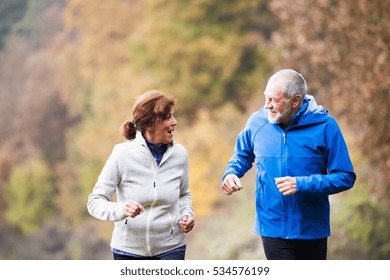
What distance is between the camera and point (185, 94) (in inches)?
661

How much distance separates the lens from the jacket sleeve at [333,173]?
445 cm

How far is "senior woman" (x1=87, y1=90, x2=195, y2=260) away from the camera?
4.55m

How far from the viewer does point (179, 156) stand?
4.67 m

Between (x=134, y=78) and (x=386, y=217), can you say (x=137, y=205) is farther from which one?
(x=134, y=78)

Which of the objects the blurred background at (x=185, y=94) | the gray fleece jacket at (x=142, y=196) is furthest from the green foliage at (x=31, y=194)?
the gray fleece jacket at (x=142, y=196)

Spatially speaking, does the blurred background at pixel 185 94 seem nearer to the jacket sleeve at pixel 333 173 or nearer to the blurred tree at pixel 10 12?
the blurred tree at pixel 10 12

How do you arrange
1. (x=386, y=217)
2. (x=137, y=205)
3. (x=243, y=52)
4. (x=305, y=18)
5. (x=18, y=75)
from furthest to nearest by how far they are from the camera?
(x=18, y=75) → (x=243, y=52) → (x=305, y=18) → (x=386, y=217) → (x=137, y=205)

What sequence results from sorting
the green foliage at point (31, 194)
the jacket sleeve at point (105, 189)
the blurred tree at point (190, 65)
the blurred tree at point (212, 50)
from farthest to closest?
the green foliage at point (31, 194) → the blurred tree at point (212, 50) → the blurred tree at point (190, 65) → the jacket sleeve at point (105, 189)

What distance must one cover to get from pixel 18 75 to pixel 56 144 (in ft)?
5.36

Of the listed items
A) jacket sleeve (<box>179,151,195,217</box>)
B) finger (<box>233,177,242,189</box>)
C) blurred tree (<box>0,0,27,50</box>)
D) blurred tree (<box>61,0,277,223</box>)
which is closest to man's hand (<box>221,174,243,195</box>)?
finger (<box>233,177,242,189</box>)

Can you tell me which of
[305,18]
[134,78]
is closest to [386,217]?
[305,18]

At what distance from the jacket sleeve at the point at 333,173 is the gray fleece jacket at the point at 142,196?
0.67 meters

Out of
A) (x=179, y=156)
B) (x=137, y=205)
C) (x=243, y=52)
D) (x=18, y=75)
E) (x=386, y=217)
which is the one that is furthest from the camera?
(x=18, y=75)

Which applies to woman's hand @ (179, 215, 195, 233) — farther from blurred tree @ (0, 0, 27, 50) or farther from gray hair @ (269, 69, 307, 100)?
blurred tree @ (0, 0, 27, 50)
